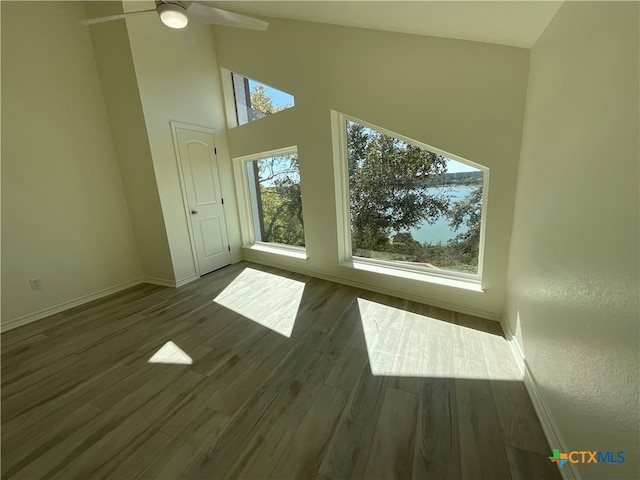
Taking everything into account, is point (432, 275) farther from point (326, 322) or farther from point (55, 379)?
point (55, 379)

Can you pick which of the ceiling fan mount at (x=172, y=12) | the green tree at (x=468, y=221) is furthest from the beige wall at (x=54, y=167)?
the green tree at (x=468, y=221)

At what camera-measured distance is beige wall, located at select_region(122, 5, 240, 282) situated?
285 centimetres

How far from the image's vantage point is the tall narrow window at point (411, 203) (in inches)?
93.4

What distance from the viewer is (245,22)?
1.93m

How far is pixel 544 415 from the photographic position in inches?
50.9

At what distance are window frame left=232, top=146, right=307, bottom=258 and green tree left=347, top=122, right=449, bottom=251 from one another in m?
1.07

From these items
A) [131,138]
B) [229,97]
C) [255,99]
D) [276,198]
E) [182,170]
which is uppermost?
[229,97]

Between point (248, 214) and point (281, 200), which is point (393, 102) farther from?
point (248, 214)

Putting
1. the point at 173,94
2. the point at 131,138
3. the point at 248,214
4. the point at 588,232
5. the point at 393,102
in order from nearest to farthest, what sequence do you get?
1. the point at 588,232
2. the point at 393,102
3. the point at 131,138
4. the point at 173,94
5. the point at 248,214

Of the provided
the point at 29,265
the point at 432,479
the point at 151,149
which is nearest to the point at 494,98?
the point at 432,479

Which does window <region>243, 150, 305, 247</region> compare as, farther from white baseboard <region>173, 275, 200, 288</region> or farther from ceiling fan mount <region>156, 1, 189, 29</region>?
ceiling fan mount <region>156, 1, 189, 29</region>

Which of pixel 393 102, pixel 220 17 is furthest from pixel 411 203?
pixel 220 17

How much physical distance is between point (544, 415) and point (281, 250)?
3275 millimetres

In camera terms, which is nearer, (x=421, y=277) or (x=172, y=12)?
(x=172, y=12)
